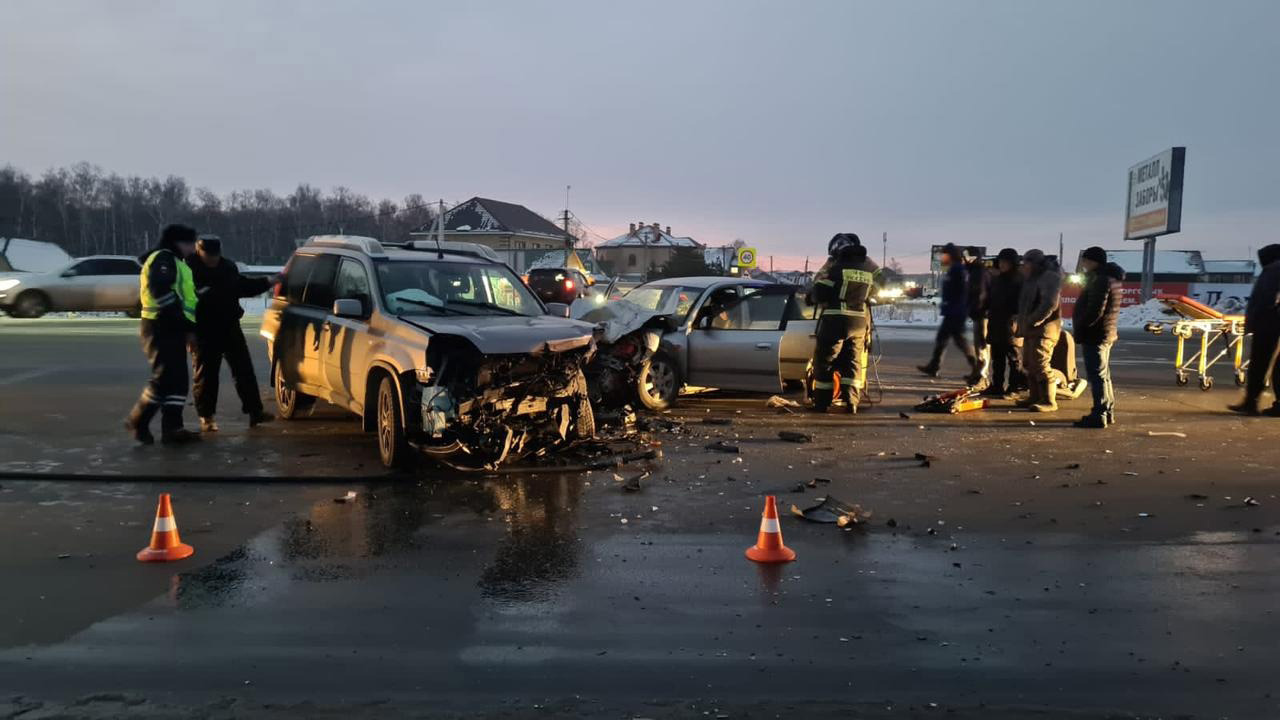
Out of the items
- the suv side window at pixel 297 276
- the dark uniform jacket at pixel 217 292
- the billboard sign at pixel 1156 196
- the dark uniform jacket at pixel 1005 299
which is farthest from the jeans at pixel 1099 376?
the billboard sign at pixel 1156 196

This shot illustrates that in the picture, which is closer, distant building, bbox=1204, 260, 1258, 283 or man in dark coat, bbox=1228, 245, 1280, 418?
man in dark coat, bbox=1228, 245, 1280, 418

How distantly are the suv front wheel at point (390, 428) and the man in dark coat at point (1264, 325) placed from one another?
30.9 ft

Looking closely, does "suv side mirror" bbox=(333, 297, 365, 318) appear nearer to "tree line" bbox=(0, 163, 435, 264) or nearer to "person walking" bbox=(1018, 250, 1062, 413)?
"person walking" bbox=(1018, 250, 1062, 413)

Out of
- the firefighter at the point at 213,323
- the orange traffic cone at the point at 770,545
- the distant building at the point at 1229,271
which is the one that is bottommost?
the orange traffic cone at the point at 770,545

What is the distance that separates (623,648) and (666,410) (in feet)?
22.7

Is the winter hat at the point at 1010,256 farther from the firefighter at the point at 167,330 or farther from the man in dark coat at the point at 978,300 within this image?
the firefighter at the point at 167,330

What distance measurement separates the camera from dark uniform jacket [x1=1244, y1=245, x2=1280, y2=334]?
10430 mm

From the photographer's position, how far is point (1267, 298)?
10477 mm

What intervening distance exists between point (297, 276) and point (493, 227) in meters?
83.2

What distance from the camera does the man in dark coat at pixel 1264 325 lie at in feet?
34.3

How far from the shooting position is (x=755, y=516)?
20.8ft

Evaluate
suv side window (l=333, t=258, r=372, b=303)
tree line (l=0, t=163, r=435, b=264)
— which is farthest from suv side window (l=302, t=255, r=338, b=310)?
tree line (l=0, t=163, r=435, b=264)

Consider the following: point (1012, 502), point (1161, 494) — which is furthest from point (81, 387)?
point (1161, 494)

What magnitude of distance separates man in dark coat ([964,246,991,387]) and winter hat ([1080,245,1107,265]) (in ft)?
6.46
